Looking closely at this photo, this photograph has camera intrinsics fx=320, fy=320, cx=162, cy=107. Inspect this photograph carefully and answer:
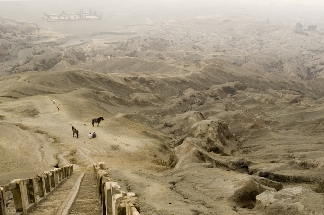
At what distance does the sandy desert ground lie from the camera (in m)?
11.0

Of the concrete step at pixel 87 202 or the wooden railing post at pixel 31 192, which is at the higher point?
the wooden railing post at pixel 31 192

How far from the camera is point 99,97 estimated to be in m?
40.7

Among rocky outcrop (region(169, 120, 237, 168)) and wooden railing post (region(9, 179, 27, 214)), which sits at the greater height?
wooden railing post (region(9, 179, 27, 214))

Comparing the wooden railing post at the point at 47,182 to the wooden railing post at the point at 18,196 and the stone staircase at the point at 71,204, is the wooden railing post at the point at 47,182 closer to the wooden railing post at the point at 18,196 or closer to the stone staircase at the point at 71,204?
the stone staircase at the point at 71,204

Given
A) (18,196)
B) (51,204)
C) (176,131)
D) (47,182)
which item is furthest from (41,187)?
(176,131)

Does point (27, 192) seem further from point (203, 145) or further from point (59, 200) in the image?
point (203, 145)

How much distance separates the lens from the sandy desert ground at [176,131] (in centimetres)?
1100

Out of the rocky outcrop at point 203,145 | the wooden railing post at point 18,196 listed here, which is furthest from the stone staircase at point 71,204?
the rocky outcrop at point 203,145

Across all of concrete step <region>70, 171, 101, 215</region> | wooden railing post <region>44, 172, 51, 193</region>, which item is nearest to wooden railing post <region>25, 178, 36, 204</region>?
concrete step <region>70, 171, 101, 215</region>

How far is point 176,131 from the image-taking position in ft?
109

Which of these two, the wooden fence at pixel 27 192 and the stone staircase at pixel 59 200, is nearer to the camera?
the stone staircase at pixel 59 200

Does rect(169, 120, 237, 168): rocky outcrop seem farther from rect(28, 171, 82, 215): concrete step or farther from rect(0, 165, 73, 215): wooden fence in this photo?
rect(0, 165, 73, 215): wooden fence

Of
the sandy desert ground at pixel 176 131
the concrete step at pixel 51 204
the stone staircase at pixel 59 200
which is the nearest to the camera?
the stone staircase at pixel 59 200

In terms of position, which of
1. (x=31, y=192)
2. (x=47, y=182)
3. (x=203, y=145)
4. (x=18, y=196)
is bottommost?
(x=203, y=145)
